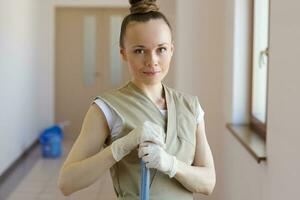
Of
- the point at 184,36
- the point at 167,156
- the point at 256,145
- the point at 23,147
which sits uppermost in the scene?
the point at 184,36

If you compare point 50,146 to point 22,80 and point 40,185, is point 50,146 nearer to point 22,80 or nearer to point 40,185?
point 22,80

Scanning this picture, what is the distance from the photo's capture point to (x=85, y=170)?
1.08 metres

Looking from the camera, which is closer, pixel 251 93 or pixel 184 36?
pixel 251 93

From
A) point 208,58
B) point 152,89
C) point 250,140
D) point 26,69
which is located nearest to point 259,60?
point 208,58

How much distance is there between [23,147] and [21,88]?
80cm

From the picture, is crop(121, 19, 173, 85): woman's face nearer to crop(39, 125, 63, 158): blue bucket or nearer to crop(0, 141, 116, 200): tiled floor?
crop(0, 141, 116, 200): tiled floor

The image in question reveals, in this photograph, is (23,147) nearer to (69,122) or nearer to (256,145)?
(69,122)

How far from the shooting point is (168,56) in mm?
1163

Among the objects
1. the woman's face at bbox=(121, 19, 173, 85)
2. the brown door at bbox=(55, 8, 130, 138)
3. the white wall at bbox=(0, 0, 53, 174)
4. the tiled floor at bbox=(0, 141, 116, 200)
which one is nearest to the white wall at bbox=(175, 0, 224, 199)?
the tiled floor at bbox=(0, 141, 116, 200)

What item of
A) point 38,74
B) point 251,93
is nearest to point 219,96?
point 251,93

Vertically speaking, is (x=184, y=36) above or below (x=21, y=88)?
above

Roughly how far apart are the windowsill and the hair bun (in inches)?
54.0

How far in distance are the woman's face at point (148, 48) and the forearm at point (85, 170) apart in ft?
0.74

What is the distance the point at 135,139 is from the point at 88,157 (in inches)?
5.4
